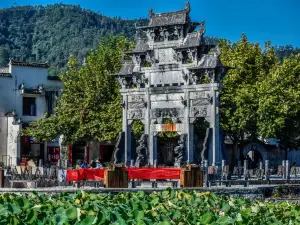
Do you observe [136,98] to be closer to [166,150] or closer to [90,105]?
[90,105]

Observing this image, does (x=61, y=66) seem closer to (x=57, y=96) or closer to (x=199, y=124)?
(x=57, y=96)

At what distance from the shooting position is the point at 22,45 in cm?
16725

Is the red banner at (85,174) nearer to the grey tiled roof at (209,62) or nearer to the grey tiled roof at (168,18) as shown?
the grey tiled roof at (209,62)

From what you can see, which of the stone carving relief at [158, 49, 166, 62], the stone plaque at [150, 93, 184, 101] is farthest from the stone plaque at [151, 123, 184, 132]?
the stone carving relief at [158, 49, 166, 62]

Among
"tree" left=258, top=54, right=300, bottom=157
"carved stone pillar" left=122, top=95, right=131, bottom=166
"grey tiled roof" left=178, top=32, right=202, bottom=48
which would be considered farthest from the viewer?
"tree" left=258, top=54, right=300, bottom=157

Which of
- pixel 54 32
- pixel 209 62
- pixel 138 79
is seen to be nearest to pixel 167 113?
pixel 138 79

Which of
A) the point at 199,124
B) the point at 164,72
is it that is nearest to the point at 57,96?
the point at 199,124

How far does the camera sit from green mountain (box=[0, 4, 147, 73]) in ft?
515

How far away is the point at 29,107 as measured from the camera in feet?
228

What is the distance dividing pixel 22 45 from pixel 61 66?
18.2 m

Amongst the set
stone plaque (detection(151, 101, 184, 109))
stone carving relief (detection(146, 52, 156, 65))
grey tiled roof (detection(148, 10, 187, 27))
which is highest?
grey tiled roof (detection(148, 10, 187, 27))

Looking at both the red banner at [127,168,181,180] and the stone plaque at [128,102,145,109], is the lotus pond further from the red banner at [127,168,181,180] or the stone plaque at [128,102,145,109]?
the stone plaque at [128,102,145,109]

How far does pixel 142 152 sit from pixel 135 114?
283cm

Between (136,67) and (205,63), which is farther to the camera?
(136,67)
